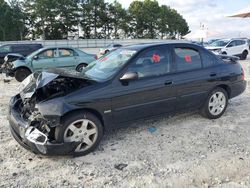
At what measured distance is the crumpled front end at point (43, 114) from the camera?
11.6 feet

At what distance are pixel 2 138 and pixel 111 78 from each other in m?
2.18

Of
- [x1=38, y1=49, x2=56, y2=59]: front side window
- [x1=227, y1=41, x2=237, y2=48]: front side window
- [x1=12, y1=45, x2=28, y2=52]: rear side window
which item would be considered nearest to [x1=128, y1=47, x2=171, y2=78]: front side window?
[x1=38, y1=49, x2=56, y2=59]: front side window

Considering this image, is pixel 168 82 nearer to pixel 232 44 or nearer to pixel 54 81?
pixel 54 81

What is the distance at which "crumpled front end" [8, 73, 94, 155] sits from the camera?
3.53 metres

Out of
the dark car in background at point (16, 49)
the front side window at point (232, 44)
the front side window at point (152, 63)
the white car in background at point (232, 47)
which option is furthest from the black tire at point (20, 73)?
the front side window at point (232, 44)

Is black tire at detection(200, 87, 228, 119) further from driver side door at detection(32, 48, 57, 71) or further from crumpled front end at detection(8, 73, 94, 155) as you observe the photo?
driver side door at detection(32, 48, 57, 71)

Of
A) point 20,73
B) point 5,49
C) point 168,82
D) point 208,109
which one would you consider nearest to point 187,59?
point 168,82

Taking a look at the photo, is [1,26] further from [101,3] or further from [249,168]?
[249,168]

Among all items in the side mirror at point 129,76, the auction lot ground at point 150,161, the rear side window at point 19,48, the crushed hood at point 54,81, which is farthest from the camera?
the rear side window at point 19,48

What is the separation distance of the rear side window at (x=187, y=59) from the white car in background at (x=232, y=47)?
46.2ft

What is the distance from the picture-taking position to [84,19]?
2346 inches

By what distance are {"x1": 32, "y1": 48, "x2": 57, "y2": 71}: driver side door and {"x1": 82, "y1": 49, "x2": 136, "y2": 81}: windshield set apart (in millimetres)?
6049

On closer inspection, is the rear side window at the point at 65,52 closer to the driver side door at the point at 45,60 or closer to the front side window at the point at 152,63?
the driver side door at the point at 45,60

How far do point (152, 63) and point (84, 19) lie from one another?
58.2 m
